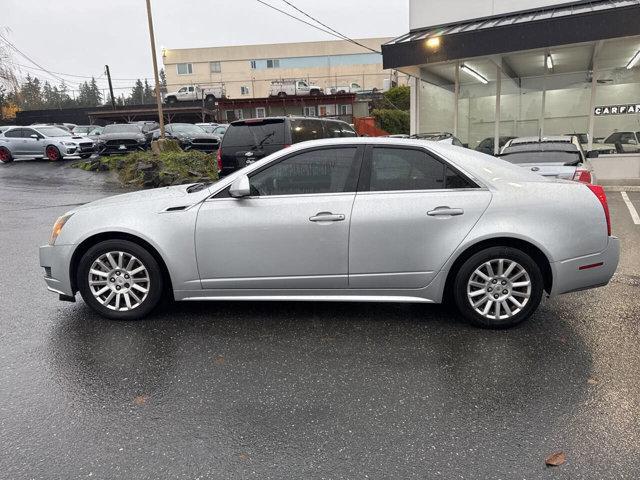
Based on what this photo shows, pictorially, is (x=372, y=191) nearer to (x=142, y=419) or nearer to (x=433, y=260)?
(x=433, y=260)

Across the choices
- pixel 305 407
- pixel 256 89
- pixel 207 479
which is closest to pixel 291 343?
pixel 305 407

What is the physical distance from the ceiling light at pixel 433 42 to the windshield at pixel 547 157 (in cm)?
616

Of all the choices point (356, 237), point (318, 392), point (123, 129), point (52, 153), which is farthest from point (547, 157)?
point (52, 153)

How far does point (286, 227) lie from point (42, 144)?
68.3ft

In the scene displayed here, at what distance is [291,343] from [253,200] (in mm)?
1265

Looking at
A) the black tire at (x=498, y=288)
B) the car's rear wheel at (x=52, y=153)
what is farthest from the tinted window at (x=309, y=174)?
the car's rear wheel at (x=52, y=153)

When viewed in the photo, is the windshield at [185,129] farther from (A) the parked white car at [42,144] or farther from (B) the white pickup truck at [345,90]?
(B) the white pickup truck at [345,90]

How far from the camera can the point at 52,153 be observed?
21.0 metres

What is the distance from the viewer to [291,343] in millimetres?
4035

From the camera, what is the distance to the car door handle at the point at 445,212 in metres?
4.10

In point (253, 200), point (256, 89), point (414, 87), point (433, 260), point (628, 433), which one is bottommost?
point (628, 433)

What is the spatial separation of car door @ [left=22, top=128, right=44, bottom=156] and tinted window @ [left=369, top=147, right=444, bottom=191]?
21.1 m

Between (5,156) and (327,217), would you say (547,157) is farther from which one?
(5,156)

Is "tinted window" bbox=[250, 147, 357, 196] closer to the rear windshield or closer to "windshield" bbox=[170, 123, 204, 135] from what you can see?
the rear windshield
